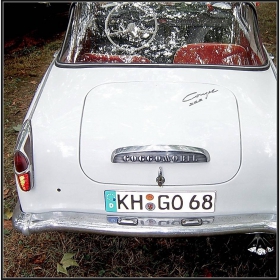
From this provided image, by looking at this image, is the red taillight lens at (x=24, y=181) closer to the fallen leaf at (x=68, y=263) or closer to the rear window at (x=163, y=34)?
the fallen leaf at (x=68, y=263)

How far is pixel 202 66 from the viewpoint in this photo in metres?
2.73

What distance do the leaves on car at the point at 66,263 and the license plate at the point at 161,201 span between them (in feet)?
2.68

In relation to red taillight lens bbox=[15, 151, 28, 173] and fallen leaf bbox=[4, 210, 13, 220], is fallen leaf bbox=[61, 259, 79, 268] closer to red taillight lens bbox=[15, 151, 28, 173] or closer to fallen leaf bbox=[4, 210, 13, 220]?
fallen leaf bbox=[4, 210, 13, 220]

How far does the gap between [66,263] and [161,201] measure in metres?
1.03

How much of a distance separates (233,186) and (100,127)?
83cm

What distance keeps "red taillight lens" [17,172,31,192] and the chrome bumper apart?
0.21 meters

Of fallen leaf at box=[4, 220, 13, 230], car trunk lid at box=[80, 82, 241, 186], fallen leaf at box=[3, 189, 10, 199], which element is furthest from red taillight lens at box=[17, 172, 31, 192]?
fallen leaf at box=[3, 189, 10, 199]

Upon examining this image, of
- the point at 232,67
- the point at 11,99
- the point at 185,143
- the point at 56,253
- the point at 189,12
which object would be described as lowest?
the point at 56,253

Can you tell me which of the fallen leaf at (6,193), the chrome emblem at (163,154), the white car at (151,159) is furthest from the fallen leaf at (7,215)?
the chrome emblem at (163,154)

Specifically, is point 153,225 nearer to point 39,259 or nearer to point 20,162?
point 20,162

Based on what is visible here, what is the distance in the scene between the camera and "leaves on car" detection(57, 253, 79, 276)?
2693 mm

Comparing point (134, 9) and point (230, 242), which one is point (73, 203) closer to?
point (230, 242)

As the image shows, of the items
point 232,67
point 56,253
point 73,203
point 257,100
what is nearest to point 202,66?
point 232,67

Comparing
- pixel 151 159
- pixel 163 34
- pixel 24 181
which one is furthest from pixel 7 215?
pixel 163 34
